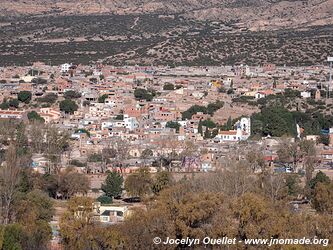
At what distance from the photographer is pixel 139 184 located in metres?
33.2

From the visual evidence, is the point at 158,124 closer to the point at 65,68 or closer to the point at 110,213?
the point at 110,213

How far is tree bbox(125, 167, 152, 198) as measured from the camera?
1301 inches

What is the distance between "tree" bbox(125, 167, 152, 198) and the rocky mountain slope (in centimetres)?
7189

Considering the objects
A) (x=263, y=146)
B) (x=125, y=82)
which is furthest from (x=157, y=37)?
(x=263, y=146)

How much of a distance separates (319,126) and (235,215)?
94.6 ft

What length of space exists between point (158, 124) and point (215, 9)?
7106 cm

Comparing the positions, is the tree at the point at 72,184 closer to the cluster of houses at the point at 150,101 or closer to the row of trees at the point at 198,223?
the cluster of houses at the point at 150,101

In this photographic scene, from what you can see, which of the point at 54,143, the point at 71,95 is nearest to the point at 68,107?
the point at 71,95

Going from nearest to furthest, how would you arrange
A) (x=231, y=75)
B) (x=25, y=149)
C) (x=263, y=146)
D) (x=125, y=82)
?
(x=25, y=149) → (x=263, y=146) → (x=125, y=82) → (x=231, y=75)

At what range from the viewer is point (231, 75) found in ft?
226

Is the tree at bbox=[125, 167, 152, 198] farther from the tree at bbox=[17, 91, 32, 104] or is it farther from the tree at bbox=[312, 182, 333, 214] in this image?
the tree at bbox=[17, 91, 32, 104]

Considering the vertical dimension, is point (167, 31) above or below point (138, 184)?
above

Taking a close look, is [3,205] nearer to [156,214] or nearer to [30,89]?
[156,214]

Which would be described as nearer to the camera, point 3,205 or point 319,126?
point 3,205
